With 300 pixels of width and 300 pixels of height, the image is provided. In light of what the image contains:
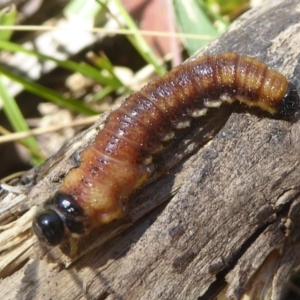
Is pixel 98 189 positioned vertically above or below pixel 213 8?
below

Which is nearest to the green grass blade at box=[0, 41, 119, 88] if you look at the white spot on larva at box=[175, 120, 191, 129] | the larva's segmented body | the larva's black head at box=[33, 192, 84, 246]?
the larva's segmented body

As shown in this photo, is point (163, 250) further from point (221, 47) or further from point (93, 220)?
point (221, 47)

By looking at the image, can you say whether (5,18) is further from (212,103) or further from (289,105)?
(289,105)

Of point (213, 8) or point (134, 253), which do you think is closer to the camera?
point (134, 253)

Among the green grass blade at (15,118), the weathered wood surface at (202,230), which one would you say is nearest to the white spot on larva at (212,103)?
the weathered wood surface at (202,230)

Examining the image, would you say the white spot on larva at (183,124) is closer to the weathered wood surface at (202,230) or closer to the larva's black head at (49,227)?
the weathered wood surface at (202,230)

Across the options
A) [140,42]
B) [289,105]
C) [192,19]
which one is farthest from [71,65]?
[289,105]

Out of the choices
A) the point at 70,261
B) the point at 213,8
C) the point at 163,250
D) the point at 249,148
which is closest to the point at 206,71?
the point at 249,148
